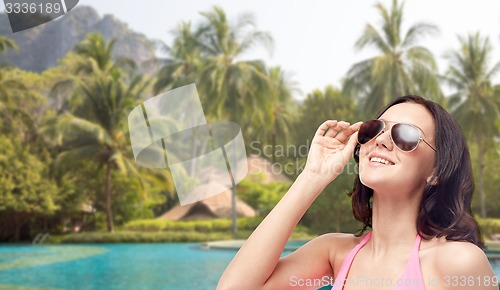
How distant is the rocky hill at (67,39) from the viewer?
56.9 meters

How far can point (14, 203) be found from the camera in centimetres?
2003

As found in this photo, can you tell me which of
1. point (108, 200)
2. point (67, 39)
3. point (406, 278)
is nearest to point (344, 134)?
point (406, 278)

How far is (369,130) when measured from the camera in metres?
1.06

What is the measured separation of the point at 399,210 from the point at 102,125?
69.9ft

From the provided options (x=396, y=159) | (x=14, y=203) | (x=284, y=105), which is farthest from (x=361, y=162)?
(x=284, y=105)

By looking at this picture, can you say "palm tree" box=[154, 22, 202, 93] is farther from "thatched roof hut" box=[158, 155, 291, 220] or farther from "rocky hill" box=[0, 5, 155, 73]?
"rocky hill" box=[0, 5, 155, 73]

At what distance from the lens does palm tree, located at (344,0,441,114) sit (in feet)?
67.8

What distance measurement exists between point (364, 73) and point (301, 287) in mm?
20679

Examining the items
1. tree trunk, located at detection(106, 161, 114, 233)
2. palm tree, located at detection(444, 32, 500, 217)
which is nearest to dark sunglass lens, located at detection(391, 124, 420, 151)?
tree trunk, located at detection(106, 161, 114, 233)

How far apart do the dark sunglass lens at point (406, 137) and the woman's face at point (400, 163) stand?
1 centimetres

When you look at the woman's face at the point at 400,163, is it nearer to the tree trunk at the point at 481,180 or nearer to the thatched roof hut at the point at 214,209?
the tree trunk at the point at 481,180

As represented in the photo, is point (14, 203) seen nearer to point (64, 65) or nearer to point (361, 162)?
point (64, 65)

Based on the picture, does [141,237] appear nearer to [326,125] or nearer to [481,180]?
[481,180]

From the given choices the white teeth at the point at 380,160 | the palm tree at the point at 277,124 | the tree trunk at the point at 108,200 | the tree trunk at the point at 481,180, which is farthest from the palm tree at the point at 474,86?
the white teeth at the point at 380,160
